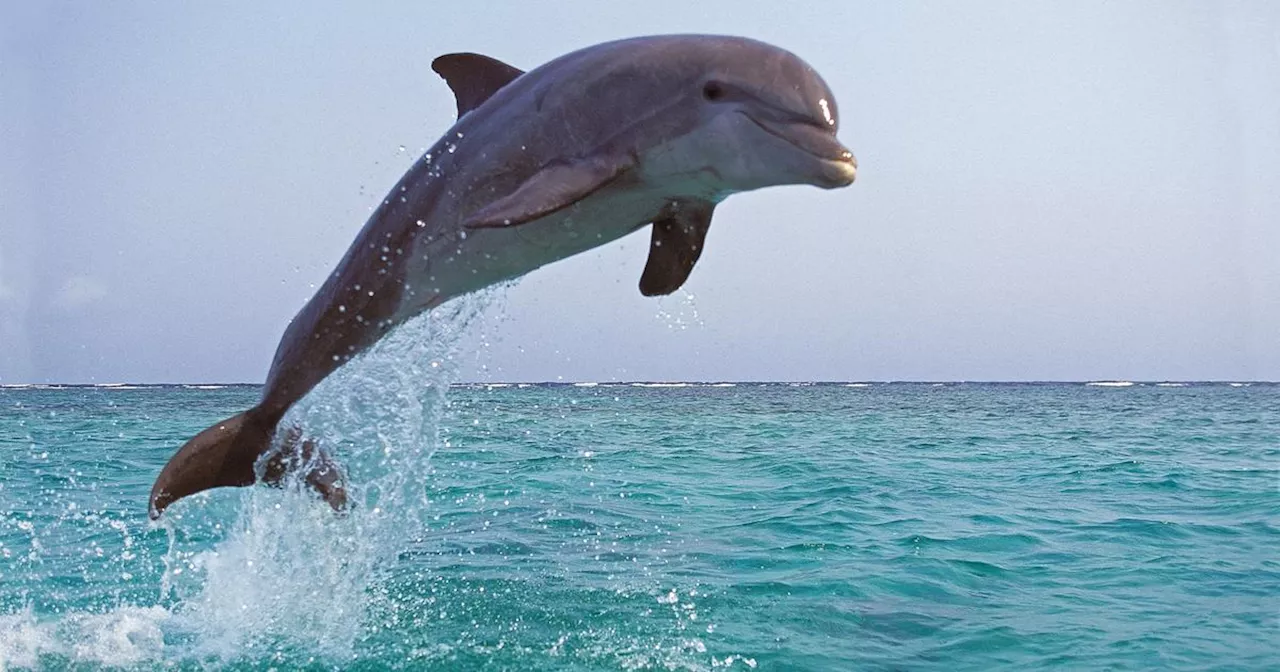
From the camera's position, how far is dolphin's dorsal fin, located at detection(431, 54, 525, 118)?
512 cm

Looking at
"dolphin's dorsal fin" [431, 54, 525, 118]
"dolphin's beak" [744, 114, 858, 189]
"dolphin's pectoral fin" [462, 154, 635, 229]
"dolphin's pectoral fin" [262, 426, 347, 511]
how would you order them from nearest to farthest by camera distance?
"dolphin's beak" [744, 114, 858, 189]
"dolphin's pectoral fin" [462, 154, 635, 229]
"dolphin's dorsal fin" [431, 54, 525, 118]
"dolphin's pectoral fin" [262, 426, 347, 511]

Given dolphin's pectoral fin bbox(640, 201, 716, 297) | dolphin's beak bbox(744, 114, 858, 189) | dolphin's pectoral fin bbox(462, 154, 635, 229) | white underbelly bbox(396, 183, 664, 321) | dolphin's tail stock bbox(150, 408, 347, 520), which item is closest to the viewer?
dolphin's beak bbox(744, 114, 858, 189)

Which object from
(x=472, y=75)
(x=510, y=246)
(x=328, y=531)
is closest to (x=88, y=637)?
(x=328, y=531)

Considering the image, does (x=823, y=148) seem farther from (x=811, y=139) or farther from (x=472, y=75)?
(x=472, y=75)

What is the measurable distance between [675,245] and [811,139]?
97cm

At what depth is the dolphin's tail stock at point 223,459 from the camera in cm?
575

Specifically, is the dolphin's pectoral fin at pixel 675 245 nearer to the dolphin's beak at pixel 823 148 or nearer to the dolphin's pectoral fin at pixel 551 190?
the dolphin's pectoral fin at pixel 551 190

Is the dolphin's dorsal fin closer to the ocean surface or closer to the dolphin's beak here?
the dolphin's beak

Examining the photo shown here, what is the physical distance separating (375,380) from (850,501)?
8796mm

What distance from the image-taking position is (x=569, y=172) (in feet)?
14.1

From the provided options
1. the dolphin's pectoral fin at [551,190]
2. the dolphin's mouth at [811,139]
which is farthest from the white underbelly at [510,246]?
the dolphin's mouth at [811,139]

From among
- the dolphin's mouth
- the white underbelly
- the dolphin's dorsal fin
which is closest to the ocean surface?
the white underbelly

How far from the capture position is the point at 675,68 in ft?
14.2

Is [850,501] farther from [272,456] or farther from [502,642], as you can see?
[272,456]
